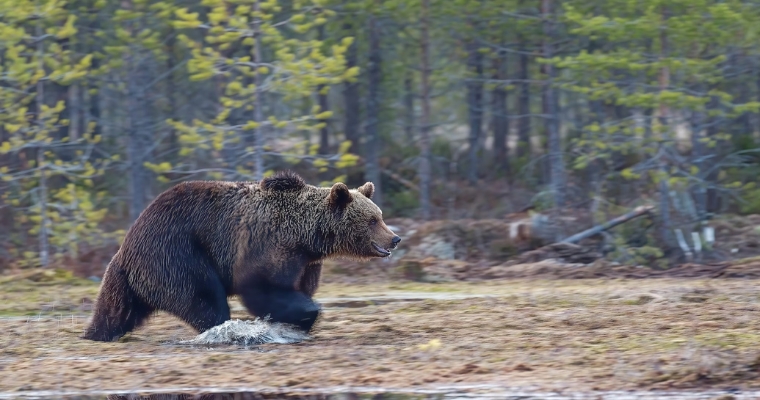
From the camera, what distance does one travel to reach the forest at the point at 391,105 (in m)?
15.4

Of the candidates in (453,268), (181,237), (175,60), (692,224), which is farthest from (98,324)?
(175,60)

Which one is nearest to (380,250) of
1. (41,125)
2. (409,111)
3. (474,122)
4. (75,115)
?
(41,125)

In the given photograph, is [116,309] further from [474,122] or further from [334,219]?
[474,122]

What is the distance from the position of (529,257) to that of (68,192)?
8.55 metres

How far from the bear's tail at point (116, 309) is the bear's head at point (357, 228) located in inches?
74.2

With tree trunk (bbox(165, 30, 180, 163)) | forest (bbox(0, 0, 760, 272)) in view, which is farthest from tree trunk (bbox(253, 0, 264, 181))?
tree trunk (bbox(165, 30, 180, 163))

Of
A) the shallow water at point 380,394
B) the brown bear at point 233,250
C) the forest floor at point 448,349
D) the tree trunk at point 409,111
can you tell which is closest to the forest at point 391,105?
the tree trunk at point 409,111

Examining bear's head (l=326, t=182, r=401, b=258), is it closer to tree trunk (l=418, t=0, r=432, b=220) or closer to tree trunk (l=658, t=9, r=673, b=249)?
tree trunk (l=658, t=9, r=673, b=249)

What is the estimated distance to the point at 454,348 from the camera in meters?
7.43

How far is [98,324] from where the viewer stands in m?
8.36

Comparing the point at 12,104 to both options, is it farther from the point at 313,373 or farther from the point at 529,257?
the point at 313,373

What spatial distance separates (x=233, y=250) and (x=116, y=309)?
1.25 meters

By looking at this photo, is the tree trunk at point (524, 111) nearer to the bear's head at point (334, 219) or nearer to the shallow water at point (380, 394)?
the bear's head at point (334, 219)

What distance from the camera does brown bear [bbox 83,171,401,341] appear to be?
→ 799 cm
